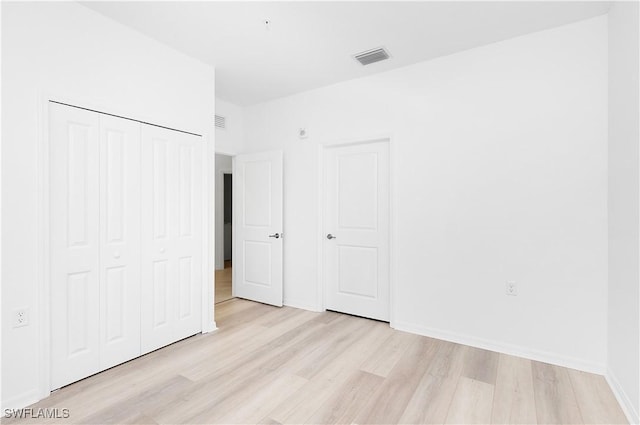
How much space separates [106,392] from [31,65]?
7.26 ft

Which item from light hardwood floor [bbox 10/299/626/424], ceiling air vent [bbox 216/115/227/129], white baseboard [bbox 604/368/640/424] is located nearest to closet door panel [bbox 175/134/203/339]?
light hardwood floor [bbox 10/299/626/424]

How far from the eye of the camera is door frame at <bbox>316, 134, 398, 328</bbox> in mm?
3369

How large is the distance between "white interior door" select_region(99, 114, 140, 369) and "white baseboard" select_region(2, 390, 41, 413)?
1.37 feet

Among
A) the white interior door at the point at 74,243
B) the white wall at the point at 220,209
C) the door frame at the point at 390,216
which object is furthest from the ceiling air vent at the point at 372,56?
the white wall at the point at 220,209

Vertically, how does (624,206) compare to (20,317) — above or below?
above

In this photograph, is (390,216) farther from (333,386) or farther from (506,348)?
(333,386)

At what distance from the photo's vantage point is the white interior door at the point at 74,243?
87.2 inches

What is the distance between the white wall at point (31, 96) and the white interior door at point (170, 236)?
18.5 inches

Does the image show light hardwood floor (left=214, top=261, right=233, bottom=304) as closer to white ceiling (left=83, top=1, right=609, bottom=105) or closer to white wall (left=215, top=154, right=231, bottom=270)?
white wall (left=215, top=154, right=231, bottom=270)

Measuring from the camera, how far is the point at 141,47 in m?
2.72

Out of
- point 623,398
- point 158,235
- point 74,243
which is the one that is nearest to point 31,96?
point 74,243

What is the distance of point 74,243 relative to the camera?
231 cm

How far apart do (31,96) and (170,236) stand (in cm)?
139

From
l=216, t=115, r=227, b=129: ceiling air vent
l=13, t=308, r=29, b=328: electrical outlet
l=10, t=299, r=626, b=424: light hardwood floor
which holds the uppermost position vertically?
l=216, t=115, r=227, b=129: ceiling air vent
